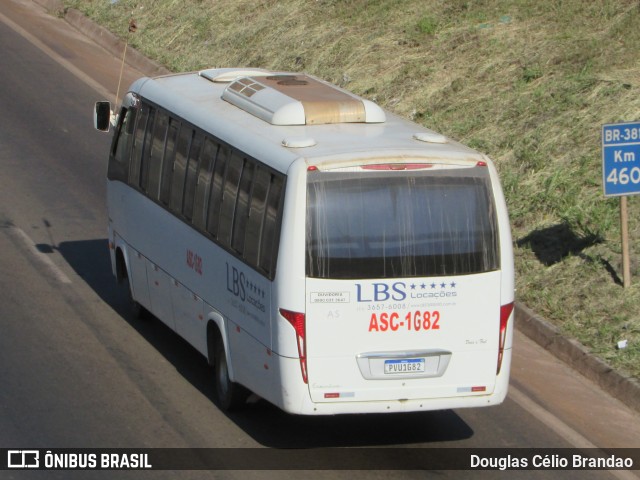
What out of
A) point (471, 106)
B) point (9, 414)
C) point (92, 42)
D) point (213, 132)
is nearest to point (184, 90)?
point (213, 132)

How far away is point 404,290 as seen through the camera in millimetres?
9641

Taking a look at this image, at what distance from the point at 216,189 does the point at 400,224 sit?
1.95m

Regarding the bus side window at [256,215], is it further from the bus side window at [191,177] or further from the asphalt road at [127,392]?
the asphalt road at [127,392]

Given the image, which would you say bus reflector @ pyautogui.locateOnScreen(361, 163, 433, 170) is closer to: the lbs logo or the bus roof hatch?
the lbs logo

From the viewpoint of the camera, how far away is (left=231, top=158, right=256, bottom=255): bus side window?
10.3 meters

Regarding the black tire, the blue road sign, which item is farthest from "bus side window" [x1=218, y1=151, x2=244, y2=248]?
the blue road sign

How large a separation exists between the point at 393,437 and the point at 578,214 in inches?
212

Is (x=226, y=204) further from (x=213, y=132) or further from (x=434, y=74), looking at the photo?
(x=434, y=74)

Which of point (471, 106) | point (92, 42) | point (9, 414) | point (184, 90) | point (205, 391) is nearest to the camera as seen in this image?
point (9, 414)

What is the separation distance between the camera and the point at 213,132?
11.0 metres

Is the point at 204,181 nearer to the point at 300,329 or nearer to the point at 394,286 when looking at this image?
the point at 300,329

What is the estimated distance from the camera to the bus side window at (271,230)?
31.6ft

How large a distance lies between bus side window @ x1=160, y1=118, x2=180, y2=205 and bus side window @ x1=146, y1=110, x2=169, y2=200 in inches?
3.6

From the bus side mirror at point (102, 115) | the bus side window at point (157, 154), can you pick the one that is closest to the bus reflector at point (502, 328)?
the bus side window at point (157, 154)
